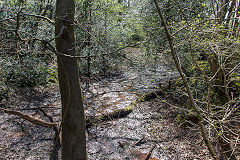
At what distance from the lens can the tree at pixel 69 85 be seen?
2711mm

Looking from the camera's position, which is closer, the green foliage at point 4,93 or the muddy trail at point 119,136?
the muddy trail at point 119,136

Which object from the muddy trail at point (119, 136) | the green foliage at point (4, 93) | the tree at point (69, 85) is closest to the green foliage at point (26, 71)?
the green foliage at point (4, 93)

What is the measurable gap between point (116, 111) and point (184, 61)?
2593 mm

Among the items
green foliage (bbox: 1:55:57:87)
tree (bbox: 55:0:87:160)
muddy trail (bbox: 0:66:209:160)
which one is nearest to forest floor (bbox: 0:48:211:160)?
muddy trail (bbox: 0:66:209:160)

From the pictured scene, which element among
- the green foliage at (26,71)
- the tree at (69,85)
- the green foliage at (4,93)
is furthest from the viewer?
the green foliage at (26,71)

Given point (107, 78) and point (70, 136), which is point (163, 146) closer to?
point (70, 136)

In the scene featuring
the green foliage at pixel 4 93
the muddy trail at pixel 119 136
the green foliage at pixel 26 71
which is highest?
the green foliage at pixel 26 71

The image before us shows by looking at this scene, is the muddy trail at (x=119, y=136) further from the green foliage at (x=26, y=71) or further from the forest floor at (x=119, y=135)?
the green foliage at (x=26, y=71)

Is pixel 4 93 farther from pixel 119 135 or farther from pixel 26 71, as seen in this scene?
pixel 119 135

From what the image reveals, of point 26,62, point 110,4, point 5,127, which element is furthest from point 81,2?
point 5,127

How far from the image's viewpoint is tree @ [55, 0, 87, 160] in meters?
2.71

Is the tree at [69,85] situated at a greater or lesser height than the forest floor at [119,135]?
greater

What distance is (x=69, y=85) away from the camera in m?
2.86

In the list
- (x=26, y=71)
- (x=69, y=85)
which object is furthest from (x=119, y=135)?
(x=26, y=71)
